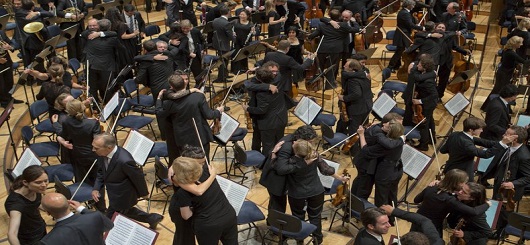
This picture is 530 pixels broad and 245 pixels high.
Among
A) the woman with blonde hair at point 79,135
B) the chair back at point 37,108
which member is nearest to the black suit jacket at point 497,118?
the woman with blonde hair at point 79,135

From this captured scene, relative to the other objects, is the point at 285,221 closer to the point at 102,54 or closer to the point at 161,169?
the point at 161,169

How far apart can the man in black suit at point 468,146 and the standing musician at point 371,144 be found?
28.2 inches

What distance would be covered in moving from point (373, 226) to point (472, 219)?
4.39 feet

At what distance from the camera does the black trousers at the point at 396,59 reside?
1069 cm

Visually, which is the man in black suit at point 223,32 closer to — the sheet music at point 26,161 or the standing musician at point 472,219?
the sheet music at point 26,161

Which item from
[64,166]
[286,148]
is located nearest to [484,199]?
[286,148]

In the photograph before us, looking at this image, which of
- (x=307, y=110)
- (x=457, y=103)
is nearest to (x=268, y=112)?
(x=307, y=110)

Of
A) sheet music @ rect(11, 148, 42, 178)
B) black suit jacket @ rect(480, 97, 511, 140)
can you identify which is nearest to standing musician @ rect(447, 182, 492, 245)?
black suit jacket @ rect(480, 97, 511, 140)

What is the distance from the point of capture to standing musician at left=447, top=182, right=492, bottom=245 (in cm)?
508

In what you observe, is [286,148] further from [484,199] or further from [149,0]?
[149,0]

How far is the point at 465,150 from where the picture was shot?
607 cm

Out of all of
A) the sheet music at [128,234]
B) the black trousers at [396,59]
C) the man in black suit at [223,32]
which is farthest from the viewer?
the black trousers at [396,59]

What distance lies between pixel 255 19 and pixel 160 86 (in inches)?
122

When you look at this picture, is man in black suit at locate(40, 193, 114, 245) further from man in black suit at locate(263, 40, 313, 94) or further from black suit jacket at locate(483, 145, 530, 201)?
black suit jacket at locate(483, 145, 530, 201)
